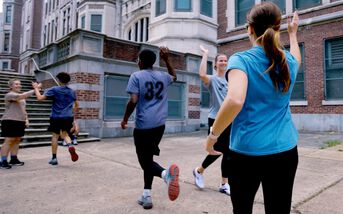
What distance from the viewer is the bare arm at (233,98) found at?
1.37m

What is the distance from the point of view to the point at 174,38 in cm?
1752

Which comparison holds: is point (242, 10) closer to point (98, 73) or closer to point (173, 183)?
point (98, 73)

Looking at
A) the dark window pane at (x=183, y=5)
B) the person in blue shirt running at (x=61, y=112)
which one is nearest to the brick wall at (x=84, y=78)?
the person in blue shirt running at (x=61, y=112)

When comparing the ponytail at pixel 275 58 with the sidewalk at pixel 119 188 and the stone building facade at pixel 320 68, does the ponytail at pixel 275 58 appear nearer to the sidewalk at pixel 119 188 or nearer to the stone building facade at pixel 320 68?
the sidewalk at pixel 119 188

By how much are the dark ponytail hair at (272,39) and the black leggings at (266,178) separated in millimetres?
426

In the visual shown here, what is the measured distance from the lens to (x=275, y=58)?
1.48 meters

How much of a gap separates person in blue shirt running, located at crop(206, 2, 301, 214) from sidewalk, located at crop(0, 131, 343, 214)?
5.10ft

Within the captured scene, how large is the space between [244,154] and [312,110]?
12.9 meters

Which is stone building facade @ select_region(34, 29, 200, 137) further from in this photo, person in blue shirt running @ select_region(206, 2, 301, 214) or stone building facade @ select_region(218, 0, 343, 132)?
person in blue shirt running @ select_region(206, 2, 301, 214)

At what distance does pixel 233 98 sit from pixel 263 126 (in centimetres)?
30

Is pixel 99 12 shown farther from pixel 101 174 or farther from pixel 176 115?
pixel 101 174

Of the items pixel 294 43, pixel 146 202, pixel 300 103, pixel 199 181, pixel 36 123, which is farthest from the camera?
pixel 300 103

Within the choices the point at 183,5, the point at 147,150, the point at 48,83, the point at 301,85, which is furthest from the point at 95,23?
the point at 147,150

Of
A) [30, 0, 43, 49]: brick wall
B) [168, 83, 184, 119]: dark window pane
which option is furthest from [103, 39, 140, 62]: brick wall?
[30, 0, 43, 49]: brick wall
